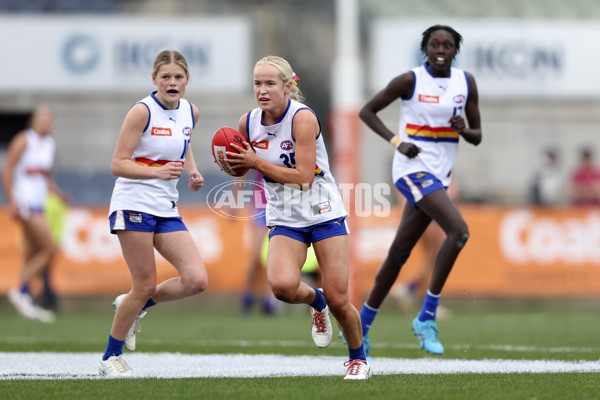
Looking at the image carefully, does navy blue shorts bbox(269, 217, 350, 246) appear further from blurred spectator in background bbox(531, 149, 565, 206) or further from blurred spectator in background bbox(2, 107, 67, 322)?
blurred spectator in background bbox(531, 149, 565, 206)

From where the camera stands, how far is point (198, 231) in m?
15.1

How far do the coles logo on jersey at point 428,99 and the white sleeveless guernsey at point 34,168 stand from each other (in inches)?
258

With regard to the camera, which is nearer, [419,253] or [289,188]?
[289,188]

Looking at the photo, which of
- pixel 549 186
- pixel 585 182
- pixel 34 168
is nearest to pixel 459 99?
pixel 34 168

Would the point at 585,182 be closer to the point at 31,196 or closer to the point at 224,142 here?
the point at 31,196

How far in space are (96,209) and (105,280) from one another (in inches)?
41.8

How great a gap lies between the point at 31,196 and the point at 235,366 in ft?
21.0

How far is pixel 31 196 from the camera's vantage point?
41.8 ft

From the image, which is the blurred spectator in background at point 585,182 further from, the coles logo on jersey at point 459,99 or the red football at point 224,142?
the red football at point 224,142

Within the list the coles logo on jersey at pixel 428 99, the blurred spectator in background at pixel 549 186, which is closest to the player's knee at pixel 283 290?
the coles logo on jersey at pixel 428 99

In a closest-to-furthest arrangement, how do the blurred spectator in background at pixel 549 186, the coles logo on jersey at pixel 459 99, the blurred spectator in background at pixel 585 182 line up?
the coles logo on jersey at pixel 459 99 → the blurred spectator in background at pixel 585 182 → the blurred spectator in background at pixel 549 186

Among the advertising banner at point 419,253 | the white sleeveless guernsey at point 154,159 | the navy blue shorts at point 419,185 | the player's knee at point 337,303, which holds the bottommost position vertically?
the advertising banner at point 419,253

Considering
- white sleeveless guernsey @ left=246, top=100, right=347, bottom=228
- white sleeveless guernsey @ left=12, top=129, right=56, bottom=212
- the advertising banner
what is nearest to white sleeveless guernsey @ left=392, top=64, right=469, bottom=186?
white sleeveless guernsey @ left=246, top=100, right=347, bottom=228

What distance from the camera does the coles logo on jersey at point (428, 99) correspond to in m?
7.81
